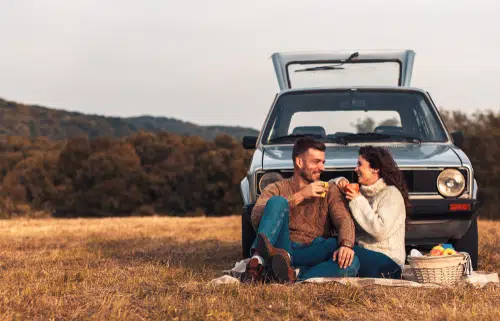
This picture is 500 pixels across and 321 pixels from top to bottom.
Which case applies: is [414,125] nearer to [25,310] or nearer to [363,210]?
[363,210]

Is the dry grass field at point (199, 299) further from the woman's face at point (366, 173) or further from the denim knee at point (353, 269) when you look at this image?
the woman's face at point (366, 173)

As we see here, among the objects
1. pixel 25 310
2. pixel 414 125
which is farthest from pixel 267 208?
pixel 414 125

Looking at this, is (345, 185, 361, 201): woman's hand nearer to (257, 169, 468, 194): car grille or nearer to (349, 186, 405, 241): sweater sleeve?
(349, 186, 405, 241): sweater sleeve

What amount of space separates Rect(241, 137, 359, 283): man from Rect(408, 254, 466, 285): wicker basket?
527 millimetres

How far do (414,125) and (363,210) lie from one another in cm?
240

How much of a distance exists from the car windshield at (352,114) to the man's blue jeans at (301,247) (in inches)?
72.4

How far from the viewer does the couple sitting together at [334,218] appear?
6445mm

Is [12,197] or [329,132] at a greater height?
[329,132]

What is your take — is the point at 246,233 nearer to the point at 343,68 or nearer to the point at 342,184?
the point at 342,184

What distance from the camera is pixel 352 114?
894 centimetres

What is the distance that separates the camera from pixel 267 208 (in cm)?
646

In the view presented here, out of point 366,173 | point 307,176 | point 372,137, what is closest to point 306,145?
point 307,176

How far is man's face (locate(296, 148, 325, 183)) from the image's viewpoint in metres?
6.58

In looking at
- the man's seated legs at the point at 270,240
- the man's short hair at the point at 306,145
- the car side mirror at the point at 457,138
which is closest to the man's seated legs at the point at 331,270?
the man's seated legs at the point at 270,240
